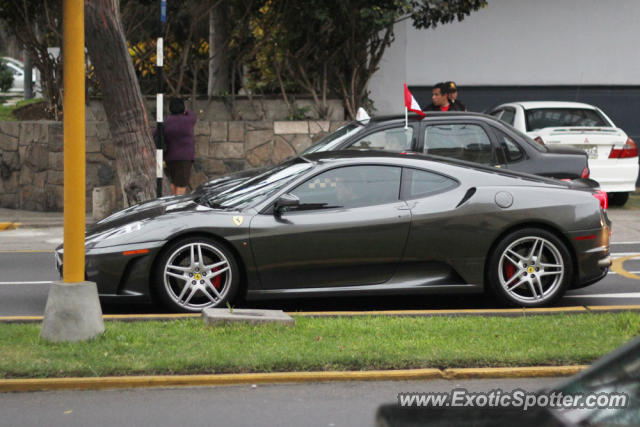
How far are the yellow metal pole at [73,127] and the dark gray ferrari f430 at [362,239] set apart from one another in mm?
1235

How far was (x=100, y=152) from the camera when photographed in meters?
17.0

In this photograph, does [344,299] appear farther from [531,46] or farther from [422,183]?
[531,46]

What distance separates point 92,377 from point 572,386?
12.5 feet

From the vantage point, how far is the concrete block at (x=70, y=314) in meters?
6.78

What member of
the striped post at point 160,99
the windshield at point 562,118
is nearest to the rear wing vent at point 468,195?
the striped post at point 160,99

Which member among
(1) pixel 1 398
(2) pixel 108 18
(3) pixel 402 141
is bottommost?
(1) pixel 1 398

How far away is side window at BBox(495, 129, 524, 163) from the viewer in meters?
11.0

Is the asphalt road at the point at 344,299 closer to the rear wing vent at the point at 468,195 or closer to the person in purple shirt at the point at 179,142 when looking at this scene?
the rear wing vent at the point at 468,195

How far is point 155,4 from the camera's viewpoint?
1755cm

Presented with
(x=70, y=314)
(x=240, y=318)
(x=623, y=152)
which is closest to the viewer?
→ (x=70, y=314)

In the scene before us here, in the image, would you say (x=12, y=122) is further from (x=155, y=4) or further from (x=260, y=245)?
(x=260, y=245)

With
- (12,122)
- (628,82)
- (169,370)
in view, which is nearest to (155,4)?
(12,122)

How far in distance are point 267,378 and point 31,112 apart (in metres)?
15.3

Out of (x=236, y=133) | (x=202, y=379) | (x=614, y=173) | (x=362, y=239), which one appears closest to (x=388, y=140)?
(x=362, y=239)
